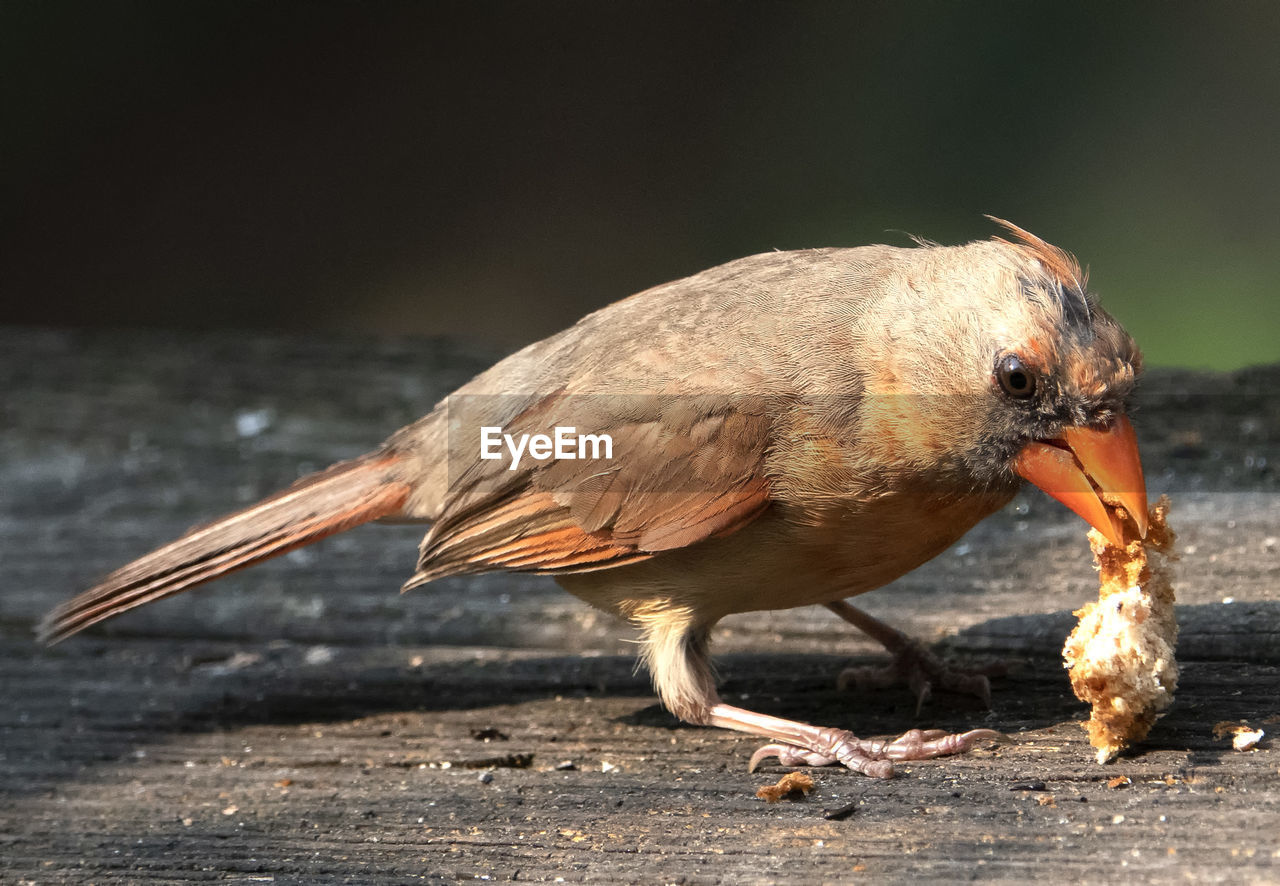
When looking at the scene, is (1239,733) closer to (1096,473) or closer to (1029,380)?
(1096,473)

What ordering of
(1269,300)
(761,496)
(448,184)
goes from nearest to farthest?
(761,496), (1269,300), (448,184)

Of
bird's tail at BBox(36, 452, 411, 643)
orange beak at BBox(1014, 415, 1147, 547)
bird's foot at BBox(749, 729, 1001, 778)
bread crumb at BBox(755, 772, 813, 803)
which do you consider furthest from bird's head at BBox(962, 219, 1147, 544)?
bird's tail at BBox(36, 452, 411, 643)

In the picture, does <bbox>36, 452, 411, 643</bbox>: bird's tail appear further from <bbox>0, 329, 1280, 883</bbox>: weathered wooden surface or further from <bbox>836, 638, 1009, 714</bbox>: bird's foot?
<bbox>836, 638, 1009, 714</bbox>: bird's foot

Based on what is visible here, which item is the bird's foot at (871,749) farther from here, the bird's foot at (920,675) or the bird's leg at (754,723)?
the bird's foot at (920,675)

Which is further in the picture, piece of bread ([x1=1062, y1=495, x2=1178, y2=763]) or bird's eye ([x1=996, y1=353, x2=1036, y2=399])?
bird's eye ([x1=996, y1=353, x2=1036, y2=399])

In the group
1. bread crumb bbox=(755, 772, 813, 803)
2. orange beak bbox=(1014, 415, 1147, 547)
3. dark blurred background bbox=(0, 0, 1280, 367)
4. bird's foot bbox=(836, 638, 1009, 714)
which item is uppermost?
dark blurred background bbox=(0, 0, 1280, 367)

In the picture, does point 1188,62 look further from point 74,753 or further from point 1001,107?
point 74,753

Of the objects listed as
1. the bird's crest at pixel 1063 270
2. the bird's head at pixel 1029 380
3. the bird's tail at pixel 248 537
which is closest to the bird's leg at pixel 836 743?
the bird's head at pixel 1029 380

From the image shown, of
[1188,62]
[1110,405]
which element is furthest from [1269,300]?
[1110,405]
